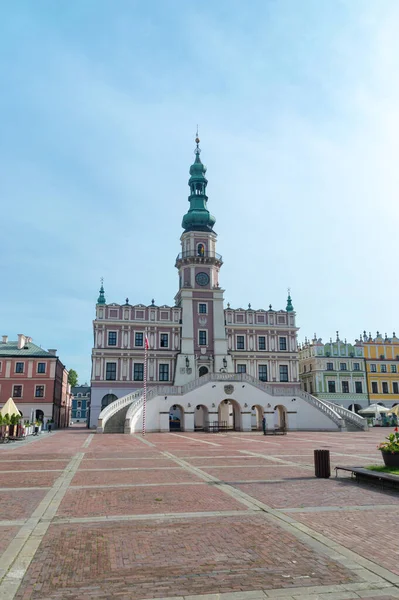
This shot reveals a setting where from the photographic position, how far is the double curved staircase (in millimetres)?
41812

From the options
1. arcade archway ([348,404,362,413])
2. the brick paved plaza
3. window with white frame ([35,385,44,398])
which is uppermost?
window with white frame ([35,385,44,398])

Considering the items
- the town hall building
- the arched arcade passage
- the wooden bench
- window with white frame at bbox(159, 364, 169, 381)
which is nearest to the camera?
the wooden bench

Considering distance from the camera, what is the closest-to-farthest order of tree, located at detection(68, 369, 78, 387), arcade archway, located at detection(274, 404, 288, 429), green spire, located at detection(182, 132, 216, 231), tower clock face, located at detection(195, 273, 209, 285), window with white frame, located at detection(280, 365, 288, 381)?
1. arcade archway, located at detection(274, 404, 288, 429)
2. tower clock face, located at detection(195, 273, 209, 285)
3. window with white frame, located at detection(280, 365, 288, 381)
4. green spire, located at detection(182, 132, 216, 231)
5. tree, located at detection(68, 369, 78, 387)

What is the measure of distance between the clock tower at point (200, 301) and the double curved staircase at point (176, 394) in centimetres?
805

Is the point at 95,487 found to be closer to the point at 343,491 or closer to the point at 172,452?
the point at 343,491

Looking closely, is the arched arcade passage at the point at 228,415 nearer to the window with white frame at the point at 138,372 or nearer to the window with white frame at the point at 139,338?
the window with white frame at the point at 138,372

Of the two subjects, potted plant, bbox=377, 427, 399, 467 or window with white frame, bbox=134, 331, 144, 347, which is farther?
window with white frame, bbox=134, 331, 144, 347

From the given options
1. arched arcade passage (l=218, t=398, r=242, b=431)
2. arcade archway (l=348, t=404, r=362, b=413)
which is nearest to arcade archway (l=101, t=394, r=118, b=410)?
arched arcade passage (l=218, t=398, r=242, b=431)

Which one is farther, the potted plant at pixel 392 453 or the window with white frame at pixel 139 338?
the window with white frame at pixel 139 338

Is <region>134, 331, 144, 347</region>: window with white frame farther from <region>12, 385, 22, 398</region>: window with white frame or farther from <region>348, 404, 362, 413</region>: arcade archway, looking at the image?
<region>348, 404, 362, 413</region>: arcade archway

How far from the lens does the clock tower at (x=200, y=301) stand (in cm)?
5644

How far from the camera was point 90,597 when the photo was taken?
218 inches

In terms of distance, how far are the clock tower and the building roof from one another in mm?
15752

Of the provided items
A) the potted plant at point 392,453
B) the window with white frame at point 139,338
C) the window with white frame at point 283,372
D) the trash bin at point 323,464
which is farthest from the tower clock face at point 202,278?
the potted plant at point 392,453
